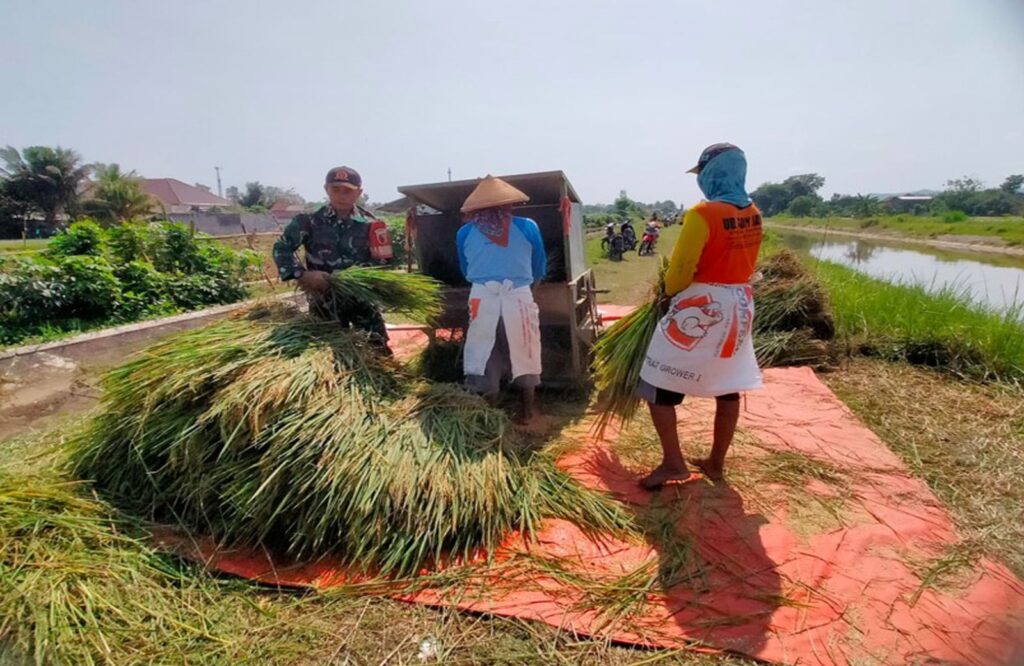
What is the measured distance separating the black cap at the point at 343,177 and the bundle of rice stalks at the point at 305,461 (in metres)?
1.27

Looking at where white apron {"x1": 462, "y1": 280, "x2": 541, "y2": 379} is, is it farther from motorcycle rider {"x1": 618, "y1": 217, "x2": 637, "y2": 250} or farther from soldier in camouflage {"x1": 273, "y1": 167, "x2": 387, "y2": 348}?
motorcycle rider {"x1": 618, "y1": 217, "x2": 637, "y2": 250}

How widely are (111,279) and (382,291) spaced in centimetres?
504

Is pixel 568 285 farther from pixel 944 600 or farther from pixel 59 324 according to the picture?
pixel 59 324

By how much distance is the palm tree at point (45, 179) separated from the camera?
30859 millimetres

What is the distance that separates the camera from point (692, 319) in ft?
7.87

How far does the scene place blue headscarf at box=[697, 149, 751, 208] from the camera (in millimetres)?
2338

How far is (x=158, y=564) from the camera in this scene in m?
2.00

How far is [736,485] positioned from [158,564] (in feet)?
8.86

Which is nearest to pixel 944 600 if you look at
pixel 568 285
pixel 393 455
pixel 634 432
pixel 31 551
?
pixel 634 432

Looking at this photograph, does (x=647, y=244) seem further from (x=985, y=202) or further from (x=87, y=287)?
(x=985, y=202)

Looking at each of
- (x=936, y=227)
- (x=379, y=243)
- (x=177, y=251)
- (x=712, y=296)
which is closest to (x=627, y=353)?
(x=712, y=296)

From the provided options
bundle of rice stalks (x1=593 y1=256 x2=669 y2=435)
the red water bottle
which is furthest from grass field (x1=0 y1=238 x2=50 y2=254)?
bundle of rice stalks (x1=593 y1=256 x2=669 y2=435)

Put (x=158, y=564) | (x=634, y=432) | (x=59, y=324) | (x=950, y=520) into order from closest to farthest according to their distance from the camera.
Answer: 1. (x=158, y=564)
2. (x=950, y=520)
3. (x=634, y=432)
4. (x=59, y=324)

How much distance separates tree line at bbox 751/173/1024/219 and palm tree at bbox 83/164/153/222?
3354 centimetres
